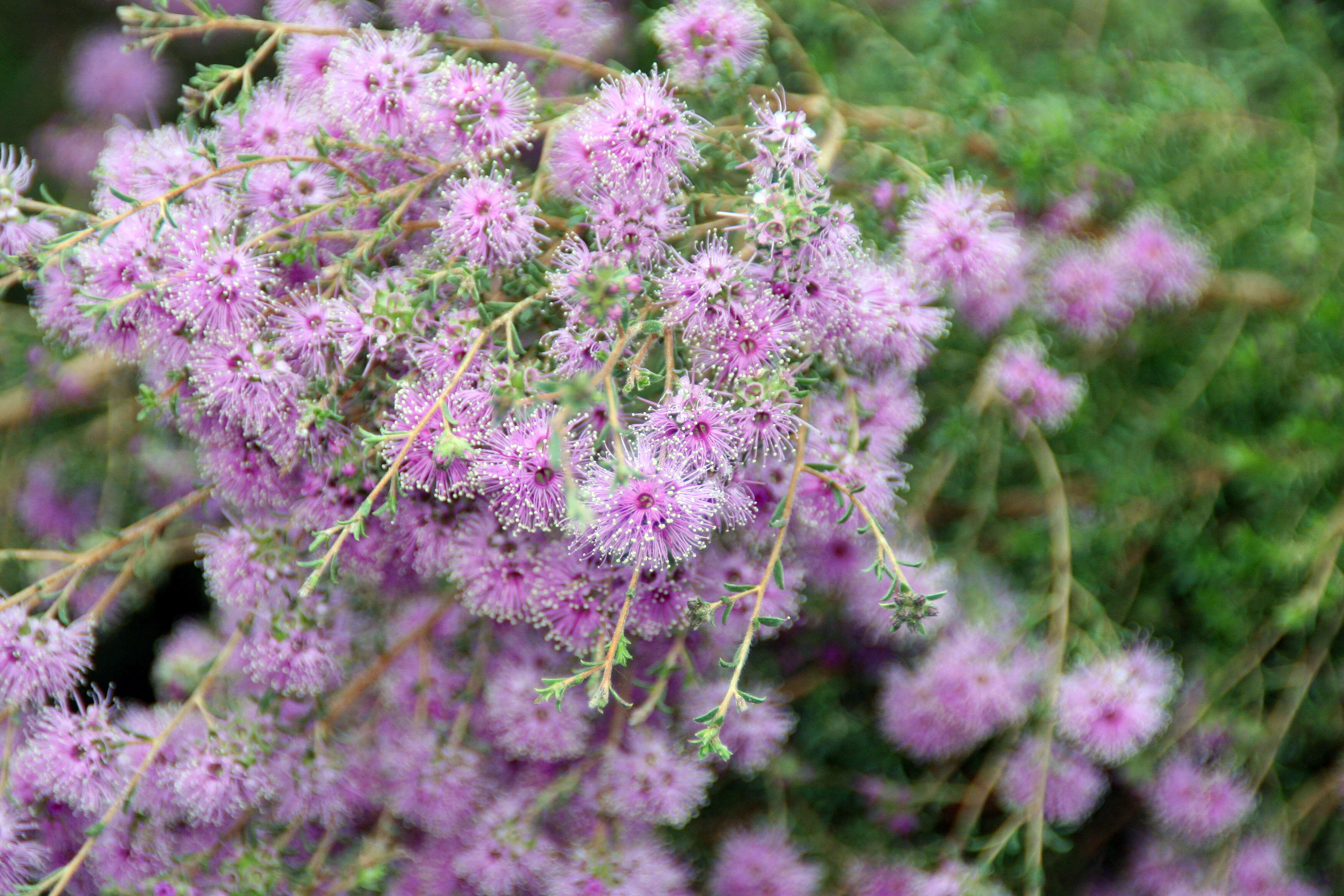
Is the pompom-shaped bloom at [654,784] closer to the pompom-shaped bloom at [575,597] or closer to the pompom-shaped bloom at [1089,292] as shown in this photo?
the pompom-shaped bloom at [575,597]

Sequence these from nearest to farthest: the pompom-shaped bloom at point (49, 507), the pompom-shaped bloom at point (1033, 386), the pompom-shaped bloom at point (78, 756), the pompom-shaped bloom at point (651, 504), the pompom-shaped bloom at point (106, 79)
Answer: the pompom-shaped bloom at point (651, 504) → the pompom-shaped bloom at point (78, 756) → the pompom-shaped bloom at point (1033, 386) → the pompom-shaped bloom at point (49, 507) → the pompom-shaped bloom at point (106, 79)

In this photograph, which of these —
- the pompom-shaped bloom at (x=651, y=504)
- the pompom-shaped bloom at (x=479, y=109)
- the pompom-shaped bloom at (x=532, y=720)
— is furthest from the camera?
the pompom-shaped bloom at (x=532, y=720)

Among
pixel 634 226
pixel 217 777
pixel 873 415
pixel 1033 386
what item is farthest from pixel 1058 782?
pixel 217 777

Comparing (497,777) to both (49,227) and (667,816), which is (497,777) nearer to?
(667,816)

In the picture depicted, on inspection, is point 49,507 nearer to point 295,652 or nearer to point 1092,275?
point 295,652

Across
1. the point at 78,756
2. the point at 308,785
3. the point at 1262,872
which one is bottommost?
the point at 1262,872

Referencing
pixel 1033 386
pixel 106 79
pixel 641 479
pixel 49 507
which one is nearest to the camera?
pixel 641 479

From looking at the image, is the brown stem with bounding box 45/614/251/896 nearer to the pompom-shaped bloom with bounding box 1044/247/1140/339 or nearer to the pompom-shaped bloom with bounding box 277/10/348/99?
the pompom-shaped bloom with bounding box 277/10/348/99

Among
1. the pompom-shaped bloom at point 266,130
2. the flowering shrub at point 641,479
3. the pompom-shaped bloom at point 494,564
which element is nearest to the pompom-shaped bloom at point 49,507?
the flowering shrub at point 641,479
